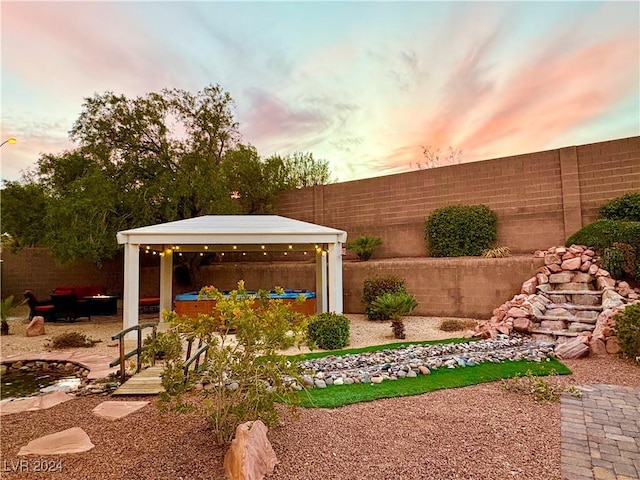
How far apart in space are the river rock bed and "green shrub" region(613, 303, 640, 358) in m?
1.03

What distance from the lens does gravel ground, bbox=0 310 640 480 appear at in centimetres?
290

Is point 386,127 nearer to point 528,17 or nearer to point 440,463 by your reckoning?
point 528,17

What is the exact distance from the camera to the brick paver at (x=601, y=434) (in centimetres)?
290

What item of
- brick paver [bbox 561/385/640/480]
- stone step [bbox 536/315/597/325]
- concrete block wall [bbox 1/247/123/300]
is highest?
concrete block wall [bbox 1/247/123/300]

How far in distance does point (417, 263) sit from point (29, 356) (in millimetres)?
9779

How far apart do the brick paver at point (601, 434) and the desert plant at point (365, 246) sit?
8.56 meters

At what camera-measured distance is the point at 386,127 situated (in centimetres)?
1309

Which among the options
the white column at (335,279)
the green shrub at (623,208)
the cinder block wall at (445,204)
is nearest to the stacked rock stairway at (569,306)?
the cinder block wall at (445,204)

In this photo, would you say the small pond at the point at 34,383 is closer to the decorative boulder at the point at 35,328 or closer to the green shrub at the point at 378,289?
the decorative boulder at the point at 35,328

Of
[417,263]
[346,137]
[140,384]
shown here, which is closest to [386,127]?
[346,137]

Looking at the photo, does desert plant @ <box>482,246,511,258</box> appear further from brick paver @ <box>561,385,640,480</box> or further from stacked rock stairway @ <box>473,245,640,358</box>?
brick paver @ <box>561,385,640,480</box>

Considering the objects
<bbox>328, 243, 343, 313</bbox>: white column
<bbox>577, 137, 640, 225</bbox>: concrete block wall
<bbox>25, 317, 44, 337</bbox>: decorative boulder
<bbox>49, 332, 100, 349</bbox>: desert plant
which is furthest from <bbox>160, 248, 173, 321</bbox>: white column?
<bbox>577, 137, 640, 225</bbox>: concrete block wall

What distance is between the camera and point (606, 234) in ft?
29.3

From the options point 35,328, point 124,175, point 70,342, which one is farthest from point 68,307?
point 124,175
